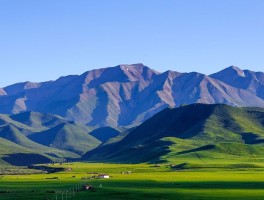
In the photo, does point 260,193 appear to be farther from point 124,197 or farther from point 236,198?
point 124,197

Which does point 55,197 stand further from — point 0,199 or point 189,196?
point 189,196

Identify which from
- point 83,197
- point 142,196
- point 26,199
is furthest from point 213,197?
point 26,199

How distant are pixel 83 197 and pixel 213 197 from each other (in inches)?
1516

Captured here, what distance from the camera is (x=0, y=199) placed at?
19262cm

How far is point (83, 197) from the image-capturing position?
197m

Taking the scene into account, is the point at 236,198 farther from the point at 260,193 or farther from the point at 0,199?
the point at 0,199

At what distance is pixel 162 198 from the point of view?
18938 centimetres

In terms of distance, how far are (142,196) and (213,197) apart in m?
21.4

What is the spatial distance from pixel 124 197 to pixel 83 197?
12371 mm

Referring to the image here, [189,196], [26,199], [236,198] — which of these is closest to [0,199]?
[26,199]

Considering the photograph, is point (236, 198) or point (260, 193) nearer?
point (236, 198)

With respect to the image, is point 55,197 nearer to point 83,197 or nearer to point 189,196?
point 83,197

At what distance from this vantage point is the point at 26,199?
627ft

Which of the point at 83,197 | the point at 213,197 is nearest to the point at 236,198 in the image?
the point at 213,197
